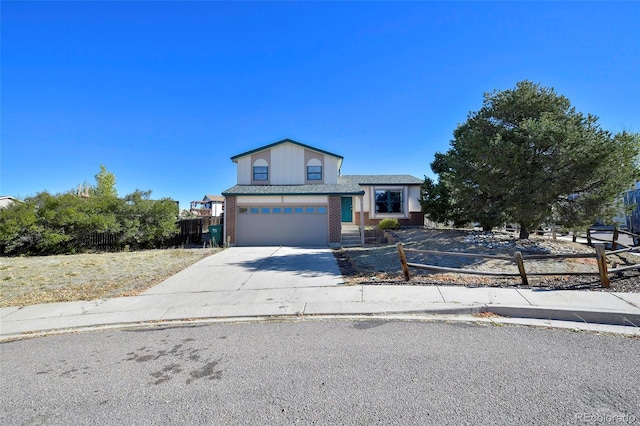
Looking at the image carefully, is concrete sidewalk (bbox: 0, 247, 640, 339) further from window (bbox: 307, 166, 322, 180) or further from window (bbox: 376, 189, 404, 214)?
window (bbox: 376, 189, 404, 214)

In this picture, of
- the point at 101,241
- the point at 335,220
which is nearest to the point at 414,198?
the point at 335,220

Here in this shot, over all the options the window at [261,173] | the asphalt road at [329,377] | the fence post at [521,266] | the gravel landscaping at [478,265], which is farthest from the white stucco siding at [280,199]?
the asphalt road at [329,377]

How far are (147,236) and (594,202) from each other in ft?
62.8

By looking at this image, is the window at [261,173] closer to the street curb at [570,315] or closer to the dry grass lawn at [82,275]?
the dry grass lawn at [82,275]

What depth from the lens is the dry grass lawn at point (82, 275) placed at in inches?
295

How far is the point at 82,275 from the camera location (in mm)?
9719

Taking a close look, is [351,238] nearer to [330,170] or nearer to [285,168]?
[330,170]

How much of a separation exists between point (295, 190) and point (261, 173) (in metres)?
3.02

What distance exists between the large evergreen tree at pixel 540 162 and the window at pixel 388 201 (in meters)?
9.80

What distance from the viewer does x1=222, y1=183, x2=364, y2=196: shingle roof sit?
656 inches

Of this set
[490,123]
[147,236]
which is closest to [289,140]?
[147,236]

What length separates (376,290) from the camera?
22.9ft

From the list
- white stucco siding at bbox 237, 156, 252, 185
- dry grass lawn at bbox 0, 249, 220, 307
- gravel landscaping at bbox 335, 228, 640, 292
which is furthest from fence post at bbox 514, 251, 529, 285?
white stucco siding at bbox 237, 156, 252, 185

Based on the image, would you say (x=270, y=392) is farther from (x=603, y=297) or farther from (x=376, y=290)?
(x=603, y=297)
